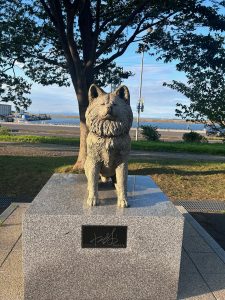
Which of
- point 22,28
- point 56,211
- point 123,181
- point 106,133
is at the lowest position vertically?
Answer: point 56,211

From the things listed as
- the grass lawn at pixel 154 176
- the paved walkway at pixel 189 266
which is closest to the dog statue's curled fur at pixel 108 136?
the paved walkway at pixel 189 266

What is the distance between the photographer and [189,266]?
4301mm

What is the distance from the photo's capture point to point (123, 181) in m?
3.92

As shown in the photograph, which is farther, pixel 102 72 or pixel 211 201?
pixel 102 72

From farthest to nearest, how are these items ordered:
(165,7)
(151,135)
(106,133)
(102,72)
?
(151,135)
(102,72)
(165,7)
(106,133)

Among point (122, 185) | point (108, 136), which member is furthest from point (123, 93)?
point (122, 185)

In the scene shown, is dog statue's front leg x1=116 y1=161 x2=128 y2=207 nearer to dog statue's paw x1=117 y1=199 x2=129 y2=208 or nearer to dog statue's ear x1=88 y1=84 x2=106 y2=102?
dog statue's paw x1=117 y1=199 x2=129 y2=208

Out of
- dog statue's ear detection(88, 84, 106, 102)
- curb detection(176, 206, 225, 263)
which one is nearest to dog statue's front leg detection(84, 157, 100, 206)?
dog statue's ear detection(88, 84, 106, 102)

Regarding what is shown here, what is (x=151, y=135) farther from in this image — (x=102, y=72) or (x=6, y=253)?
(x=6, y=253)

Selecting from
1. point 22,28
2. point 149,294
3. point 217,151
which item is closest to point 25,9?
point 22,28

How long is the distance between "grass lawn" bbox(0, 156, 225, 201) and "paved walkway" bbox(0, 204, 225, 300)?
8.32ft

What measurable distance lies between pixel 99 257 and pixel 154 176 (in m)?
6.18

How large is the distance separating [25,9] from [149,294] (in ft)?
28.3

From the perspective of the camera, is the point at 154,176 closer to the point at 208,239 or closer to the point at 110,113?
the point at 208,239
